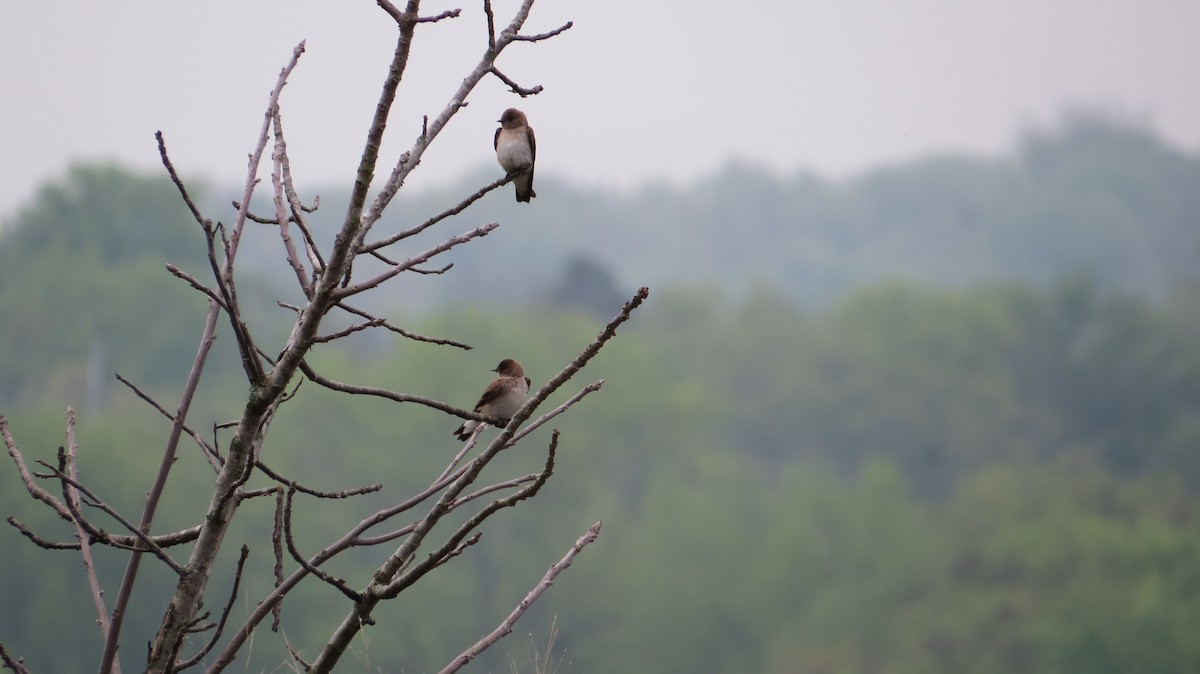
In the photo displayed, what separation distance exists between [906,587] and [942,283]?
223 feet

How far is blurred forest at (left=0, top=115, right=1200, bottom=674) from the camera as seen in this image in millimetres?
50656

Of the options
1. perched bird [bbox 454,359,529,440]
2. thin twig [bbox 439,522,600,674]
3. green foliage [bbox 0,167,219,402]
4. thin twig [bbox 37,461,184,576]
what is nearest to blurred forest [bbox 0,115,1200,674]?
green foliage [bbox 0,167,219,402]

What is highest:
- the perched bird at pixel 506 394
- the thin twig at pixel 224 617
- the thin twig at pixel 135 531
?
the perched bird at pixel 506 394

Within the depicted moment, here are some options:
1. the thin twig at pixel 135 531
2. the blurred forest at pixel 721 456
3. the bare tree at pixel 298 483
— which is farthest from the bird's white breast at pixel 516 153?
the blurred forest at pixel 721 456

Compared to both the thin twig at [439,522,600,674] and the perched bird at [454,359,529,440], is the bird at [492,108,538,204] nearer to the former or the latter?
the perched bird at [454,359,529,440]

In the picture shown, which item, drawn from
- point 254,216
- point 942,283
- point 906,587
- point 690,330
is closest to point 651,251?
point 942,283

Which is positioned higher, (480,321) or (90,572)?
(480,321)

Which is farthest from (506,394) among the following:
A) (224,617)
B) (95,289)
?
(95,289)

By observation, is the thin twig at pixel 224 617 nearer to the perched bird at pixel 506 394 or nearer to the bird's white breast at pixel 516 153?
the perched bird at pixel 506 394

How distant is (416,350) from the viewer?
219 feet

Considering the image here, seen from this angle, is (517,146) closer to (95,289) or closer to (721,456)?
(721,456)

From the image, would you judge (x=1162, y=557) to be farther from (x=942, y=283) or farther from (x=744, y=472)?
(x=942, y=283)

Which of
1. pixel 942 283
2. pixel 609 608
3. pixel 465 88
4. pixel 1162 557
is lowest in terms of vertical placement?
pixel 465 88

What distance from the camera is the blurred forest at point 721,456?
50656 millimetres
